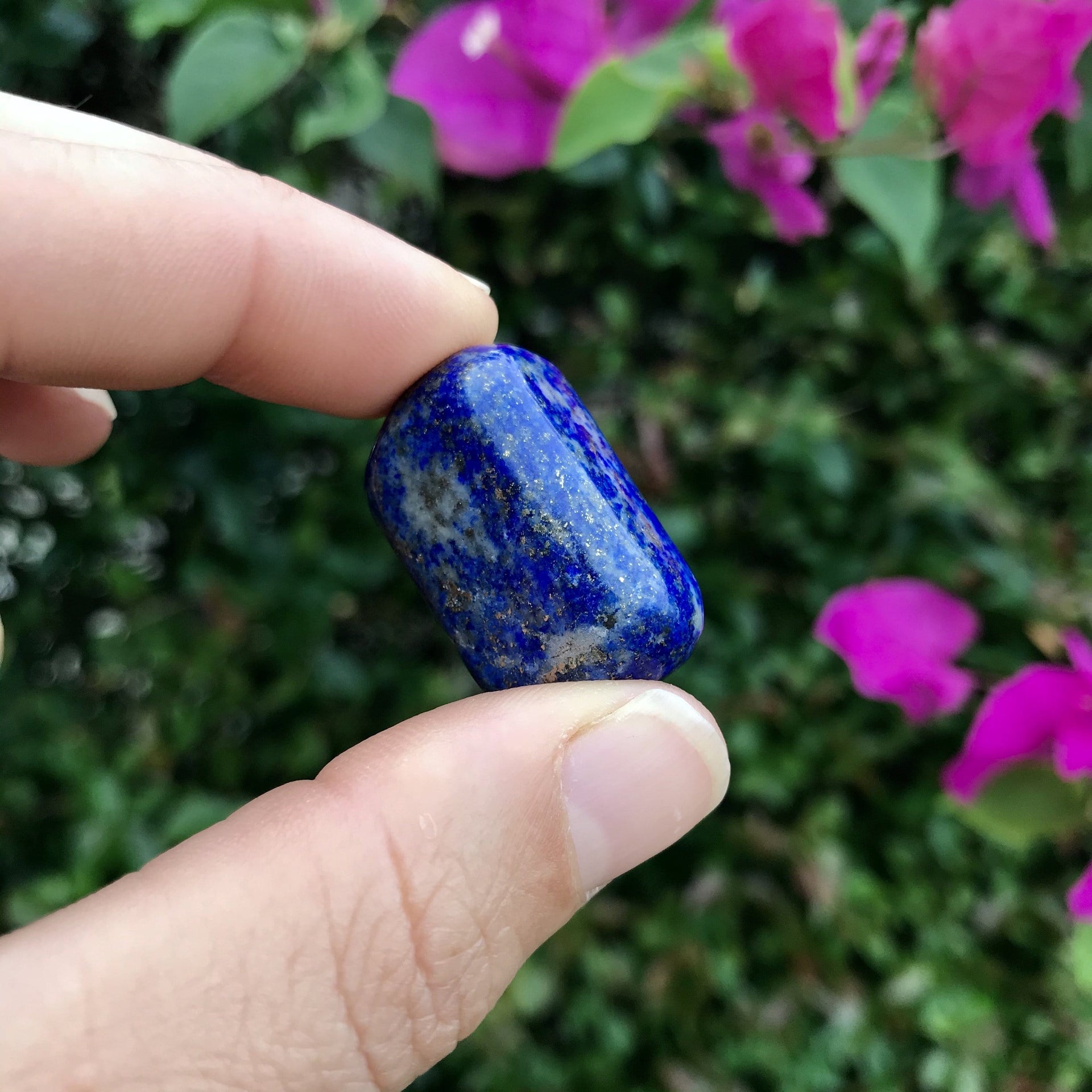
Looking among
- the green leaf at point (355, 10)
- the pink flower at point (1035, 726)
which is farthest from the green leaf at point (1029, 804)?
the green leaf at point (355, 10)

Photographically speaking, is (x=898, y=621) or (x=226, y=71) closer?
(x=226, y=71)

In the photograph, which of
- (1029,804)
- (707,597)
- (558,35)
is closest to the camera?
(558,35)

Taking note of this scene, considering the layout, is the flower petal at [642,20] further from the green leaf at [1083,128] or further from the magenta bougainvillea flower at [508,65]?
the green leaf at [1083,128]

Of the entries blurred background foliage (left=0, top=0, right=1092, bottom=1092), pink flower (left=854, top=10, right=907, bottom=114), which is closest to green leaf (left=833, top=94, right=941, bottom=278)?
pink flower (left=854, top=10, right=907, bottom=114)

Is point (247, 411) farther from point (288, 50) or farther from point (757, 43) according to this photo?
point (757, 43)

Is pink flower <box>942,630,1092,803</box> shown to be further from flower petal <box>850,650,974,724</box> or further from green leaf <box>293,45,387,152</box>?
green leaf <box>293,45,387,152</box>

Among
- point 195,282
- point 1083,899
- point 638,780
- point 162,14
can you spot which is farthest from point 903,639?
point 162,14

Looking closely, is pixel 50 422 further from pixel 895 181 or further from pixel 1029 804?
pixel 1029 804

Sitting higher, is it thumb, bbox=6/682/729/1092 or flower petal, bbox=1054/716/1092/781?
flower petal, bbox=1054/716/1092/781
